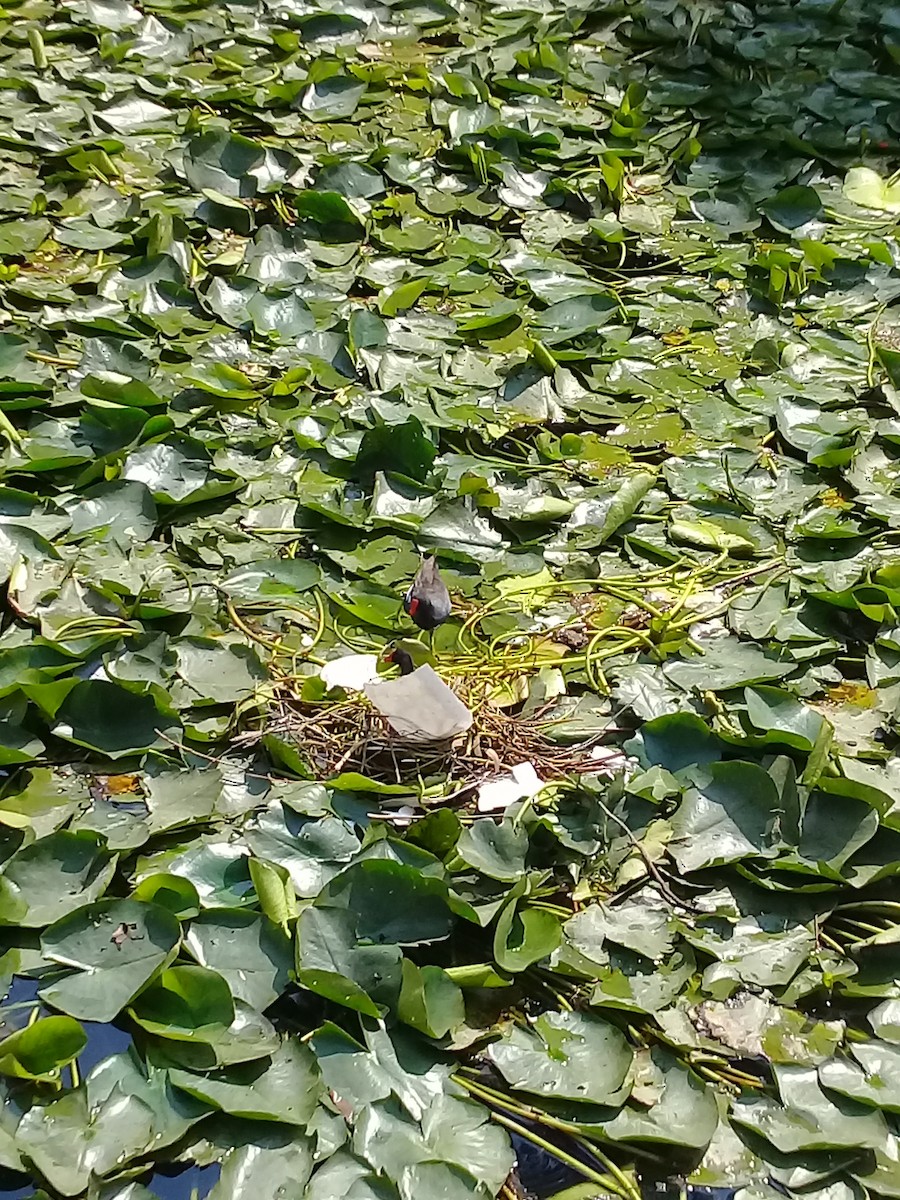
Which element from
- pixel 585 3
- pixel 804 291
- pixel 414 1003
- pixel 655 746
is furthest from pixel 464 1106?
pixel 585 3

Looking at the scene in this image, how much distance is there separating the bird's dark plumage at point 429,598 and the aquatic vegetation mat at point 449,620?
0.28 feet

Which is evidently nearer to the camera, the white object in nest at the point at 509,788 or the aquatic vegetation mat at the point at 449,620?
the aquatic vegetation mat at the point at 449,620

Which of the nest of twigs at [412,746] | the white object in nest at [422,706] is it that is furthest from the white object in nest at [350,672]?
the white object in nest at [422,706]

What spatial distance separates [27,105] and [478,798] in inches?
86.1

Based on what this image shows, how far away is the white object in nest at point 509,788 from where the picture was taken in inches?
58.3

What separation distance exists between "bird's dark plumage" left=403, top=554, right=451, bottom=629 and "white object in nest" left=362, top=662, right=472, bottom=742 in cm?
17

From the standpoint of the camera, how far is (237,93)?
9.75 ft

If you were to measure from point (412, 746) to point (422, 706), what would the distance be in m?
0.07

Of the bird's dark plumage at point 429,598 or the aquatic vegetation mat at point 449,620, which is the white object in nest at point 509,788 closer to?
the aquatic vegetation mat at point 449,620

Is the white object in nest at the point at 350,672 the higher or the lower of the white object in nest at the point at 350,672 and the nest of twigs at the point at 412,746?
the higher

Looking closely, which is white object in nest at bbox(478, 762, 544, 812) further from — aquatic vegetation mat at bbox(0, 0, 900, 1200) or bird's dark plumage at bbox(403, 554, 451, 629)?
bird's dark plumage at bbox(403, 554, 451, 629)

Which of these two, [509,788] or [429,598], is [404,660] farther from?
[509,788]

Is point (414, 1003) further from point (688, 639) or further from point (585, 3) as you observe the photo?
point (585, 3)

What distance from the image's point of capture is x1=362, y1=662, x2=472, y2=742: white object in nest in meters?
1.48
